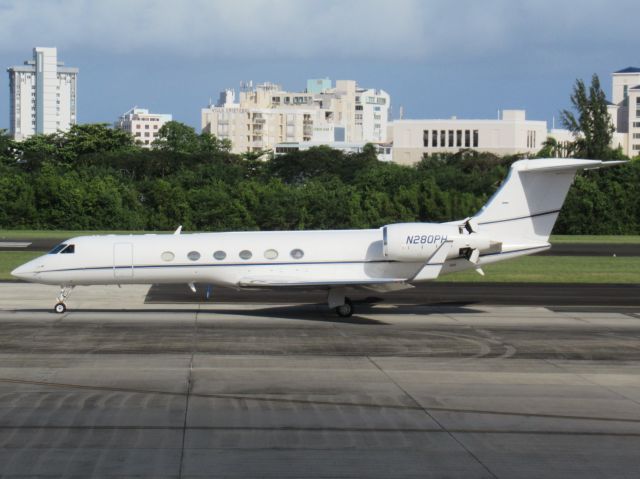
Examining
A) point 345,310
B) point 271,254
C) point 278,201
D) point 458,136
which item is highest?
point 458,136

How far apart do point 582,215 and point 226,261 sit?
57566 millimetres

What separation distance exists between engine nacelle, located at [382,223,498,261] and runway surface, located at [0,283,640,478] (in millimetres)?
1812

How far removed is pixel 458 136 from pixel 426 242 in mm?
172447

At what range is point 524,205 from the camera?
28141mm

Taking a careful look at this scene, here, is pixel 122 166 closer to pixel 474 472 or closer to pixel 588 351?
pixel 588 351

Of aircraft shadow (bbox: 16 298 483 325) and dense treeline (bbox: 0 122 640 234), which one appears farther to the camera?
dense treeline (bbox: 0 122 640 234)

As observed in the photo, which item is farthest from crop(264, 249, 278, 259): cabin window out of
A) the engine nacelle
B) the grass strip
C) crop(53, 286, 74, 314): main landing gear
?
the grass strip

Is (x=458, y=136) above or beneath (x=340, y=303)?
above

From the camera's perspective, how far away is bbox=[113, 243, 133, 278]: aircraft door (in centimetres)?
2762

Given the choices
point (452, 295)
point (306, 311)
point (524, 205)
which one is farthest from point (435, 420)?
point (452, 295)

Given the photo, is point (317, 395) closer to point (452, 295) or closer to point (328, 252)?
point (328, 252)

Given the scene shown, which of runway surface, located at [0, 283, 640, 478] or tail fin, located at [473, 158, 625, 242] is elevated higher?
tail fin, located at [473, 158, 625, 242]

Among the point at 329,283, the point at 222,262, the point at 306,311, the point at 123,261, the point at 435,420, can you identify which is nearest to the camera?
the point at 435,420

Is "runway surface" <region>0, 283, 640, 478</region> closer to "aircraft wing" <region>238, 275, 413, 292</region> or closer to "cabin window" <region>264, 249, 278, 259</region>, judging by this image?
"aircraft wing" <region>238, 275, 413, 292</region>
